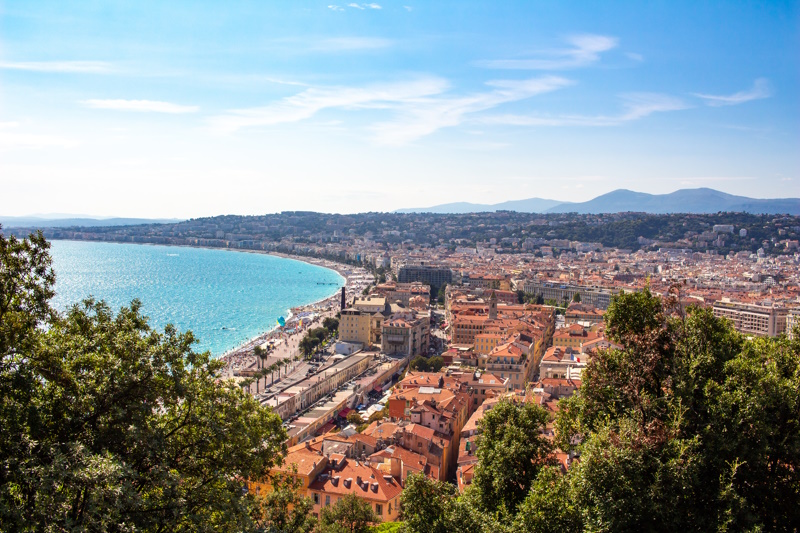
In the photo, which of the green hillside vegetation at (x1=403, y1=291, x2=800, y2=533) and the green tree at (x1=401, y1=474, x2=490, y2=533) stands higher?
the green hillside vegetation at (x1=403, y1=291, x2=800, y2=533)

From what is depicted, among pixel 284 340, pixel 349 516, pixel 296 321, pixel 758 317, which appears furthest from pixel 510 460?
pixel 758 317

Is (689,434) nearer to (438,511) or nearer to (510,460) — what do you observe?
(510,460)

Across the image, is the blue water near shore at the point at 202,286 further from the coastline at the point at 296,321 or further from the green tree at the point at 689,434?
the green tree at the point at 689,434

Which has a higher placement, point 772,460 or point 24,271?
point 24,271

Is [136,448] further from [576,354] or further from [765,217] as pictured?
[765,217]

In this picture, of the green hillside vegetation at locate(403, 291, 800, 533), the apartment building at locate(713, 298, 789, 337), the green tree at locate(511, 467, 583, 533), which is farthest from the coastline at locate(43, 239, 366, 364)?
the green tree at locate(511, 467, 583, 533)

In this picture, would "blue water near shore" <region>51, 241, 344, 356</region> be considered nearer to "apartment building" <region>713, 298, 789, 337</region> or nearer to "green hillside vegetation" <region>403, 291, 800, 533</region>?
"green hillside vegetation" <region>403, 291, 800, 533</region>

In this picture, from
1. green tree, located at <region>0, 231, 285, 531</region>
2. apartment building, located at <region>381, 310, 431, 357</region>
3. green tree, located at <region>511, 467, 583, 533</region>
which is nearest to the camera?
green tree, located at <region>0, 231, 285, 531</region>

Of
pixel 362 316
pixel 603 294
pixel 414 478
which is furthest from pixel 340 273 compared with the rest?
pixel 414 478
